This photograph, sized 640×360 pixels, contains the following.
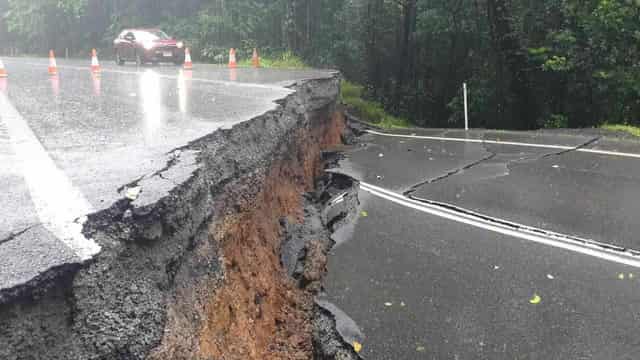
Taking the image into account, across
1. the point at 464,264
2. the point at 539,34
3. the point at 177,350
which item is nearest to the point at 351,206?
the point at 464,264

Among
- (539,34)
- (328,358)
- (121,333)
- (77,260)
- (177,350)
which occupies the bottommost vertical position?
(328,358)

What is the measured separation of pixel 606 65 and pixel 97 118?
17040 mm

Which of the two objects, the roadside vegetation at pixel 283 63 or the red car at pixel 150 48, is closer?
the roadside vegetation at pixel 283 63

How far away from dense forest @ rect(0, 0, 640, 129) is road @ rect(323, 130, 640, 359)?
10.0m

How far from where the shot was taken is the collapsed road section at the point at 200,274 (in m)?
2.69

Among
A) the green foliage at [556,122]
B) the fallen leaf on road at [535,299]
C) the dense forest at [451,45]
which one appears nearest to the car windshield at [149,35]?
→ the dense forest at [451,45]

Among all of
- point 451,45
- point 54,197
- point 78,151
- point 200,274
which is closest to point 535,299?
point 200,274

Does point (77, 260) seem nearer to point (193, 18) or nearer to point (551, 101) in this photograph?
point (551, 101)

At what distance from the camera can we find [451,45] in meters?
28.7

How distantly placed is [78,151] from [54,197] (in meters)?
1.74

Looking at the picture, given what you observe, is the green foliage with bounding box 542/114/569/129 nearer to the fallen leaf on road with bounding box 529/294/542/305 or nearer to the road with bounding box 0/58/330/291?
the road with bounding box 0/58/330/291

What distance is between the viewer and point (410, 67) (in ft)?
98.2

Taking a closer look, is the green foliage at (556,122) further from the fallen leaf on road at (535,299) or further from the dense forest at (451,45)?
the fallen leaf on road at (535,299)

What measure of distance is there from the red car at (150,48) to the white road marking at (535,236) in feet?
65.4
